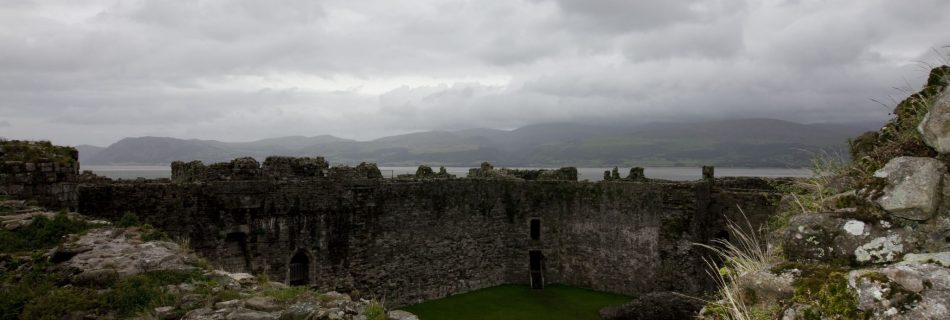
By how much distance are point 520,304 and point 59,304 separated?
18.9 metres

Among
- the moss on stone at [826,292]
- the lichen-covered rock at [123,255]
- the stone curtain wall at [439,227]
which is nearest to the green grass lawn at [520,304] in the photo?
the stone curtain wall at [439,227]

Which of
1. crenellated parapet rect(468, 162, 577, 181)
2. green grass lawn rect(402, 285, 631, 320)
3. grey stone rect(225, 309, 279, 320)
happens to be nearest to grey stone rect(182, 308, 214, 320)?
grey stone rect(225, 309, 279, 320)

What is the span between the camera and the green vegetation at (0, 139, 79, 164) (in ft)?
39.7

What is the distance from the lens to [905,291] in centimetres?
357

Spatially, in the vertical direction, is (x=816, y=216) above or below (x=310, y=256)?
above

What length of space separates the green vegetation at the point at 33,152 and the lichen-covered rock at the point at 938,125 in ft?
48.9

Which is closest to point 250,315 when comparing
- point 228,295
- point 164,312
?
point 228,295

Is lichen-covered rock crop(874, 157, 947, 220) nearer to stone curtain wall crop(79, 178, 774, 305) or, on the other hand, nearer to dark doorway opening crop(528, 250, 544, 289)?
stone curtain wall crop(79, 178, 774, 305)

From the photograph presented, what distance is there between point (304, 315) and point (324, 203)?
14.6 metres

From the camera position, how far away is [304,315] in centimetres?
657

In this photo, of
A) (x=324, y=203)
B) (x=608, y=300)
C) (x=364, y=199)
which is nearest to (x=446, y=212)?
(x=364, y=199)

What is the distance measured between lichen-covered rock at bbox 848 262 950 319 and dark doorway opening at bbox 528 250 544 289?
23.2 meters

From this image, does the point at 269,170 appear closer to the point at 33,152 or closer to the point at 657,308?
the point at 33,152

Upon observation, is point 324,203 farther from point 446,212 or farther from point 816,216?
point 816,216
